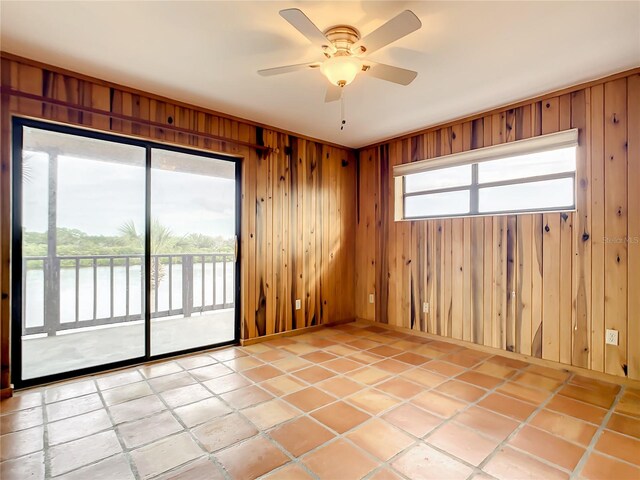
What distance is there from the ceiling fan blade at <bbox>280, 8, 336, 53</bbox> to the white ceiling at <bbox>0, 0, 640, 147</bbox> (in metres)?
0.21

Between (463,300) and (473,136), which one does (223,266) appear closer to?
(463,300)

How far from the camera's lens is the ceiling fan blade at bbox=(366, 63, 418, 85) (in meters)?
2.05

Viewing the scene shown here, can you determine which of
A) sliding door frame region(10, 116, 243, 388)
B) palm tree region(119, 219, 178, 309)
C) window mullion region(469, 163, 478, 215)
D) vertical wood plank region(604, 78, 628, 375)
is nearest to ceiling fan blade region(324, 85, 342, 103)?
sliding door frame region(10, 116, 243, 388)

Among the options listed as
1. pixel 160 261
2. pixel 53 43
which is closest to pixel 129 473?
pixel 160 261

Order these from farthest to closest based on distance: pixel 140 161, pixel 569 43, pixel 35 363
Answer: pixel 140 161 → pixel 35 363 → pixel 569 43

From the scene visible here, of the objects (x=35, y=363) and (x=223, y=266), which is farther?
(x=223, y=266)

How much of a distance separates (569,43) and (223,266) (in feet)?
13.2

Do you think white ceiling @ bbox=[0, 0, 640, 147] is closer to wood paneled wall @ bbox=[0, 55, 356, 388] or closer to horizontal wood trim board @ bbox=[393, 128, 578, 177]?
wood paneled wall @ bbox=[0, 55, 356, 388]

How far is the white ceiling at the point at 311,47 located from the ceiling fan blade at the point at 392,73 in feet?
0.77

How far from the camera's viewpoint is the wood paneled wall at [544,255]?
2631 millimetres

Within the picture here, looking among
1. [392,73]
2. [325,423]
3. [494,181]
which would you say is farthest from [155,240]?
[494,181]

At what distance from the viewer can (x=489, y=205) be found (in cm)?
346

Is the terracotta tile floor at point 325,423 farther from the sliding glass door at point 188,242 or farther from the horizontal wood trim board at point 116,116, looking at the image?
the horizontal wood trim board at point 116,116

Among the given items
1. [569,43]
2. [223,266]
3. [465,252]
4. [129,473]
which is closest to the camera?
[129,473]
